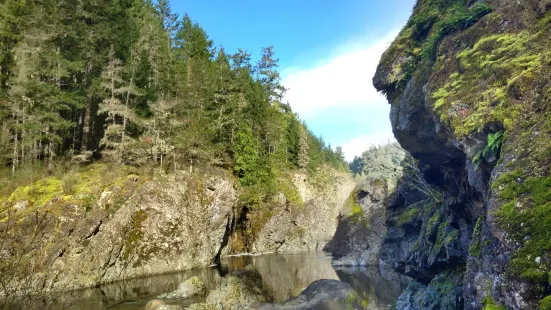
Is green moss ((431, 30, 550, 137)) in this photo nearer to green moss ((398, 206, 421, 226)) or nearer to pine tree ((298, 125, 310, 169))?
green moss ((398, 206, 421, 226))

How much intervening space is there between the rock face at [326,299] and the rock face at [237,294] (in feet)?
5.72

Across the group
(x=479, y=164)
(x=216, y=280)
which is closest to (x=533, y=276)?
(x=479, y=164)

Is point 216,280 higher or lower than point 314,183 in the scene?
lower

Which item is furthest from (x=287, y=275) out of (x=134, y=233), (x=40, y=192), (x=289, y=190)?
(x=289, y=190)

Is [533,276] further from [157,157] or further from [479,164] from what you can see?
[157,157]

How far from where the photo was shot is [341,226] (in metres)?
55.2

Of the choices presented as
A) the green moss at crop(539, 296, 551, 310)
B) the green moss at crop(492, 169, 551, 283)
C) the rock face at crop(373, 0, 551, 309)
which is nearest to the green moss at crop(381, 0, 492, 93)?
the rock face at crop(373, 0, 551, 309)

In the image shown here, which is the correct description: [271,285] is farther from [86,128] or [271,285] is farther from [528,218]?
[86,128]

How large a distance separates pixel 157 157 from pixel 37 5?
708 inches

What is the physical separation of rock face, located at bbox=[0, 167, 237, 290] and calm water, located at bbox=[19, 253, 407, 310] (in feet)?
4.74

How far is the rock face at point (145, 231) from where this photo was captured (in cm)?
2373

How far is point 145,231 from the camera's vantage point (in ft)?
94.1

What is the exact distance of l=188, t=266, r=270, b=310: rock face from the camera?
17.1 m

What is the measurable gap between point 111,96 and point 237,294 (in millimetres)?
26089
